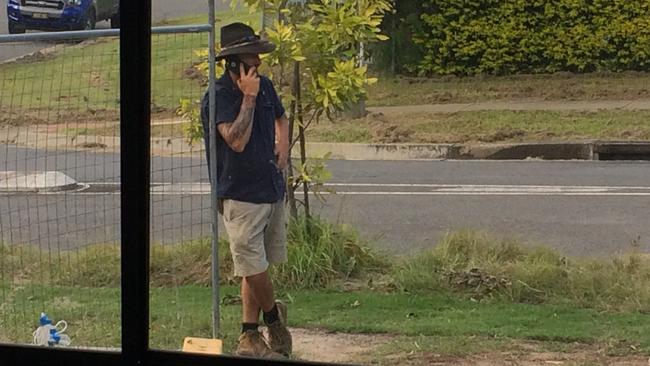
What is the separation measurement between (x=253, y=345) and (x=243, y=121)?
693 millimetres

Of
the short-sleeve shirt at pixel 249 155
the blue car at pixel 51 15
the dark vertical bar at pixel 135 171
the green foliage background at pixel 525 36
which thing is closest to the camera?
the dark vertical bar at pixel 135 171

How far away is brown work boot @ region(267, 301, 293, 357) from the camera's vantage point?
8.10 feet

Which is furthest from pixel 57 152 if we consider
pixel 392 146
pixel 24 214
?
pixel 392 146

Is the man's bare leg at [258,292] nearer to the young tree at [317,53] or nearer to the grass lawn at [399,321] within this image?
the grass lawn at [399,321]

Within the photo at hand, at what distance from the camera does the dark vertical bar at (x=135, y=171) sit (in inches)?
83.4

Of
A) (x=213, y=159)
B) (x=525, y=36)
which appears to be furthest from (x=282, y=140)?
(x=525, y=36)

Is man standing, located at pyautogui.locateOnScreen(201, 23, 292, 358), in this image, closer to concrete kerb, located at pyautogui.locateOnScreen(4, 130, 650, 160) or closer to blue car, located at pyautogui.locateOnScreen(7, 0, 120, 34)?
concrete kerb, located at pyautogui.locateOnScreen(4, 130, 650, 160)

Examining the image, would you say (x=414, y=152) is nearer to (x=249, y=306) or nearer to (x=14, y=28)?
(x=249, y=306)

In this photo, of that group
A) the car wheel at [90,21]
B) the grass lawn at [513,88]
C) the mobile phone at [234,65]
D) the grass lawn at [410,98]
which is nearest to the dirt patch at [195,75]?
the grass lawn at [410,98]

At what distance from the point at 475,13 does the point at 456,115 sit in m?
0.38

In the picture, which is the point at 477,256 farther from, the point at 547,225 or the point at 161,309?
the point at 161,309

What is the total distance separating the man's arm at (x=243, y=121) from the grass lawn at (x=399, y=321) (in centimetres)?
49

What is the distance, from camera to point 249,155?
7.88ft

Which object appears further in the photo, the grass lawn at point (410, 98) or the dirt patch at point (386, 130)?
the dirt patch at point (386, 130)
